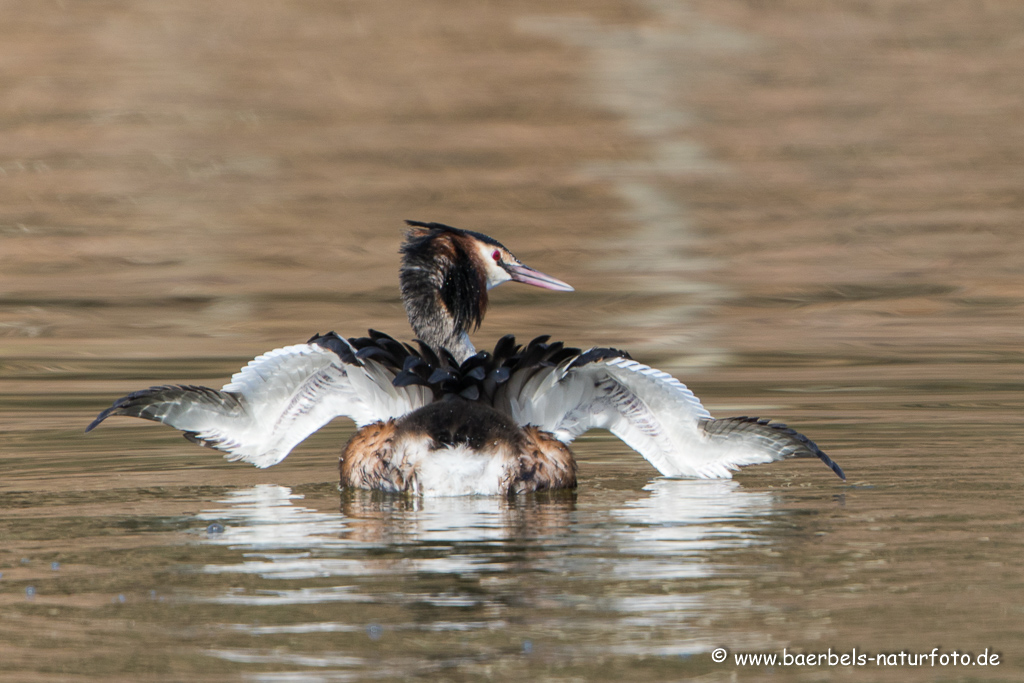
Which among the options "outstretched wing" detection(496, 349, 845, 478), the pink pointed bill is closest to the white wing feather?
"outstretched wing" detection(496, 349, 845, 478)

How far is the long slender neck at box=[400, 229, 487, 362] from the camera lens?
30.2ft

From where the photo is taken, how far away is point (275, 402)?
8.62 m

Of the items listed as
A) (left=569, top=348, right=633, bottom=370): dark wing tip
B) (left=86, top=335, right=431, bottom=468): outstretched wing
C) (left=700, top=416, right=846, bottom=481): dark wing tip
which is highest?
(left=569, top=348, right=633, bottom=370): dark wing tip

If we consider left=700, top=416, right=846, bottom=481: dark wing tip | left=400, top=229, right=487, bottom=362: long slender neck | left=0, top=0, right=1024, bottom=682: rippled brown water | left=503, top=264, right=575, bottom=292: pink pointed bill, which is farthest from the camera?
left=503, top=264, right=575, bottom=292: pink pointed bill

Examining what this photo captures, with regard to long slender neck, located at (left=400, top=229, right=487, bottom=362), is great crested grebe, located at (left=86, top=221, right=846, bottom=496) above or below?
below

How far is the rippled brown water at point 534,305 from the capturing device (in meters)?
5.57

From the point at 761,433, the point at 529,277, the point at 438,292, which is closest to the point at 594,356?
the point at 761,433

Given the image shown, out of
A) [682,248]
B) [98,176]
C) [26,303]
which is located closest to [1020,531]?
[26,303]

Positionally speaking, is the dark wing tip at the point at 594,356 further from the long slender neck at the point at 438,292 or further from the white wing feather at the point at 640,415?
the long slender neck at the point at 438,292

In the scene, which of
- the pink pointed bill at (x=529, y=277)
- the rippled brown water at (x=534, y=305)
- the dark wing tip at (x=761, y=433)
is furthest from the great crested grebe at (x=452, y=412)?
the pink pointed bill at (x=529, y=277)

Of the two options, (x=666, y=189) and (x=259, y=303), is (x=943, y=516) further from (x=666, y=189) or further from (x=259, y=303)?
(x=666, y=189)

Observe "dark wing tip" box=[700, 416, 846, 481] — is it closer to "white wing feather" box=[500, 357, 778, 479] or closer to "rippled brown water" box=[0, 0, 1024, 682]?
"white wing feather" box=[500, 357, 778, 479]

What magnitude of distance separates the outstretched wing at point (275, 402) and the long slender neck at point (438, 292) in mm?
759

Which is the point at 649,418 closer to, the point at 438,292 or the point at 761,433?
the point at 761,433
